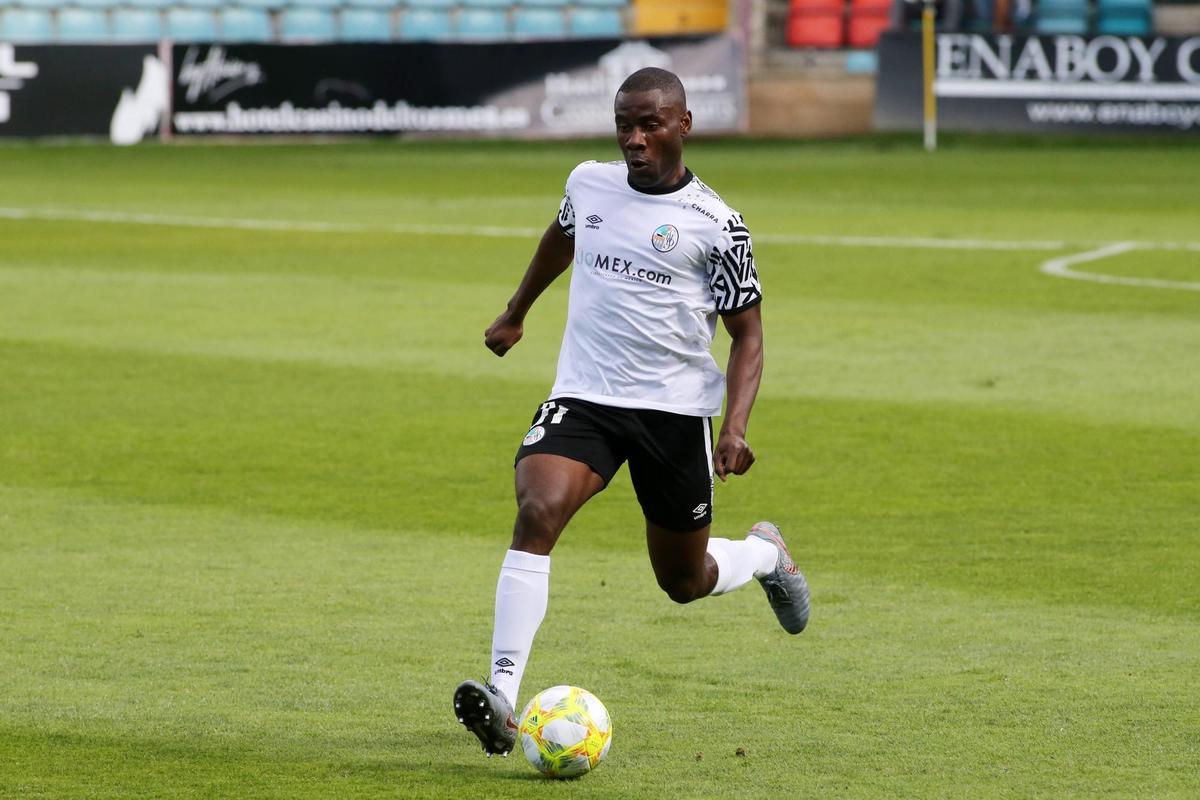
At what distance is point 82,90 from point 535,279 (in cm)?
2680

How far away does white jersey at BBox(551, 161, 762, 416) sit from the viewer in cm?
580

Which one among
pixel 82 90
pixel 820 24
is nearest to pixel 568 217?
pixel 82 90

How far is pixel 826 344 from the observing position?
13.5 meters

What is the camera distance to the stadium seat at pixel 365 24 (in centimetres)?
3591

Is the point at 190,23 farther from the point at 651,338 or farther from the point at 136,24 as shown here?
the point at 651,338

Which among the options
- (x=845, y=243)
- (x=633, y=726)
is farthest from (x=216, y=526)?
(x=845, y=243)

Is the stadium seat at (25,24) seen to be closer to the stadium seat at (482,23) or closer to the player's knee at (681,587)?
the stadium seat at (482,23)

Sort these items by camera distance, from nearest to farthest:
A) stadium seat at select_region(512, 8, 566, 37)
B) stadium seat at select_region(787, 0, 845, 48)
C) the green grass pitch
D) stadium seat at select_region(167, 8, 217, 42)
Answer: the green grass pitch, stadium seat at select_region(167, 8, 217, 42), stadium seat at select_region(787, 0, 845, 48), stadium seat at select_region(512, 8, 566, 37)

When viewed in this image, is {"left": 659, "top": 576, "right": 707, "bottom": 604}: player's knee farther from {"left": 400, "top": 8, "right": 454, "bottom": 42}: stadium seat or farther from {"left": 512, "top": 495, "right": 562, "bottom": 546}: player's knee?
{"left": 400, "top": 8, "right": 454, "bottom": 42}: stadium seat

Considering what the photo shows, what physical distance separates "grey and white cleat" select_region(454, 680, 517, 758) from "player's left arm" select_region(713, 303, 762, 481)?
90cm

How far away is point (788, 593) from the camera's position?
658 cm

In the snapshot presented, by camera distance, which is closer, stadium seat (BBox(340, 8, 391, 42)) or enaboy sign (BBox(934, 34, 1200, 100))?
enaboy sign (BBox(934, 34, 1200, 100))

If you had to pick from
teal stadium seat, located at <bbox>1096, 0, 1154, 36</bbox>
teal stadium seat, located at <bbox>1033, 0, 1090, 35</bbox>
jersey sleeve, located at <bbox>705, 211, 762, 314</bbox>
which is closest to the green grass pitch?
jersey sleeve, located at <bbox>705, 211, 762, 314</bbox>

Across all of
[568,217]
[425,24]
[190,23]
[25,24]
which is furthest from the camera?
[425,24]
